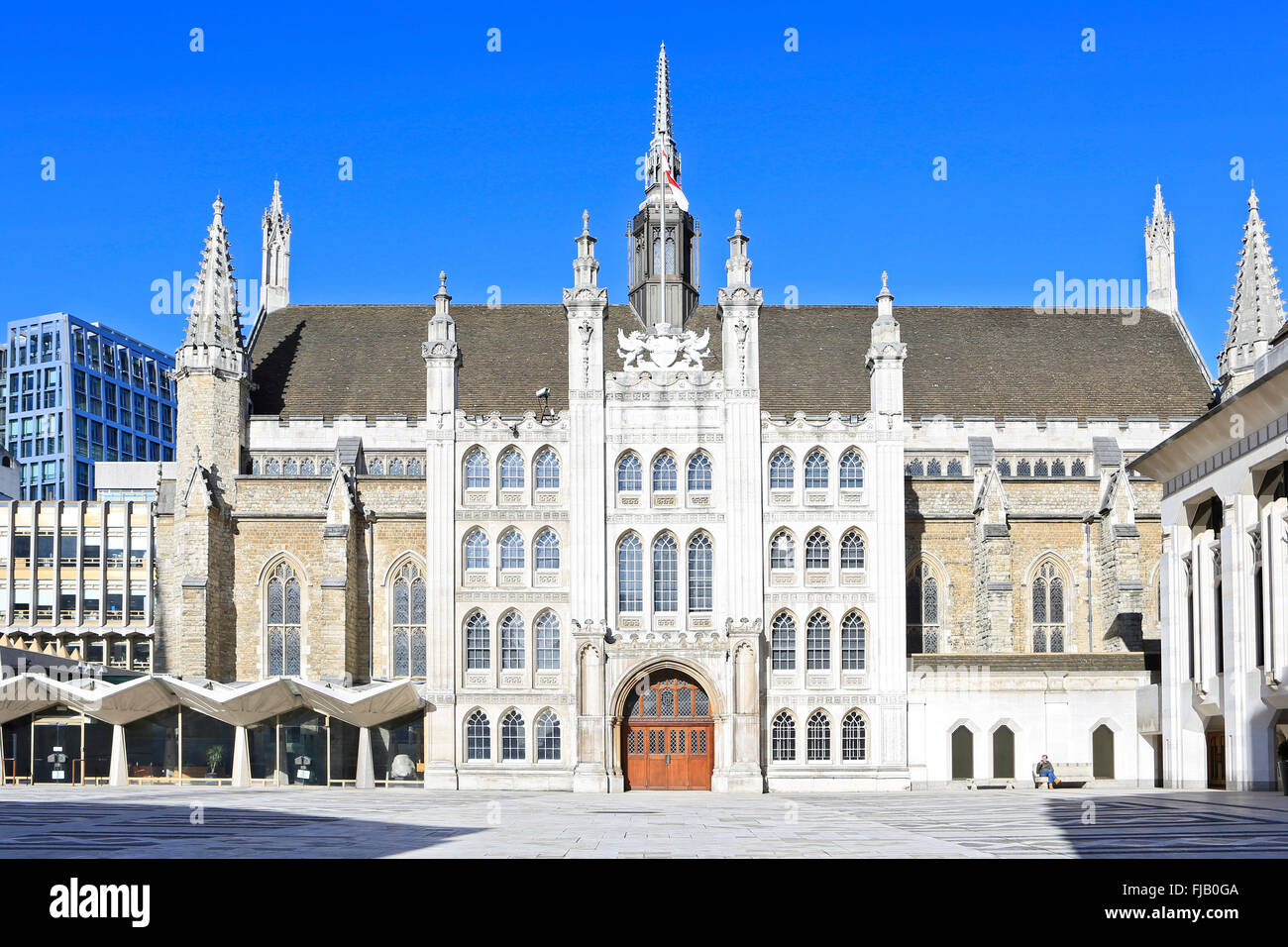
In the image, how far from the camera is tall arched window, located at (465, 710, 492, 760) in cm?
5662

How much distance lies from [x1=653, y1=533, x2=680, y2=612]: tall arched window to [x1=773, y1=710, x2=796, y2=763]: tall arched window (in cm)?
537

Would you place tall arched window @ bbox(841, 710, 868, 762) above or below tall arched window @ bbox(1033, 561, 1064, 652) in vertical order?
below

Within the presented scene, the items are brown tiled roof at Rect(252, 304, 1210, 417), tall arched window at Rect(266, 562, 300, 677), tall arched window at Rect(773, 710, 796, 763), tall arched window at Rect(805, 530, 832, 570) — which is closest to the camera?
tall arched window at Rect(773, 710, 796, 763)

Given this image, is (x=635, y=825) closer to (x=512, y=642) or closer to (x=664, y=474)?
(x=512, y=642)

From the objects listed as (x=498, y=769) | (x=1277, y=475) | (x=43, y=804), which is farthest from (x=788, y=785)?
(x=43, y=804)

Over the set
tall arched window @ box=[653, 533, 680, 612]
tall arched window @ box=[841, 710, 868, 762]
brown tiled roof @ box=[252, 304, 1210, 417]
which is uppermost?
brown tiled roof @ box=[252, 304, 1210, 417]

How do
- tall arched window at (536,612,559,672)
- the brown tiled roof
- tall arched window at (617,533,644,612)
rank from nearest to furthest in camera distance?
1. tall arched window at (617,533,644,612)
2. tall arched window at (536,612,559,672)
3. the brown tiled roof

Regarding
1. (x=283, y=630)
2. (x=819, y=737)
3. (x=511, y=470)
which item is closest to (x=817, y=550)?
(x=819, y=737)

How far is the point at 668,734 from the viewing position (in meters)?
56.1

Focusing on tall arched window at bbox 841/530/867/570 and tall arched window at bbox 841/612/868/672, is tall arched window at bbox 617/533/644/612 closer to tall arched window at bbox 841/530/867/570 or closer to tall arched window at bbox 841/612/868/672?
tall arched window at bbox 841/530/867/570

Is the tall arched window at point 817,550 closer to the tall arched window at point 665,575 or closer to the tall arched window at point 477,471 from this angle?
the tall arched window at point 665,575

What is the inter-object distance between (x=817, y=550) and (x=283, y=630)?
815 inches

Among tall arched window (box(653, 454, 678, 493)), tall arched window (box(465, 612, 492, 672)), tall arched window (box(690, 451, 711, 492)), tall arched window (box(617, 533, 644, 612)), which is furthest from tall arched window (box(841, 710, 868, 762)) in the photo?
tall arched window (box(465, 612, 492, 672))
